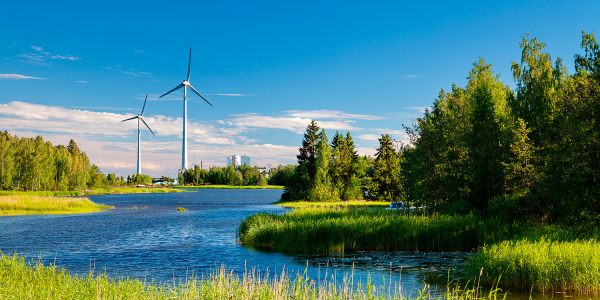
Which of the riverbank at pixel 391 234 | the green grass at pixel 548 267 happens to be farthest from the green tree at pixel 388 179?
the green grass at pixel 548 267

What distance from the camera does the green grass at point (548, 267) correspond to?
50.8ft

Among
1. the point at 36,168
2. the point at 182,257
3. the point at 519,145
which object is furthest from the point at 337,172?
the point at 36,168

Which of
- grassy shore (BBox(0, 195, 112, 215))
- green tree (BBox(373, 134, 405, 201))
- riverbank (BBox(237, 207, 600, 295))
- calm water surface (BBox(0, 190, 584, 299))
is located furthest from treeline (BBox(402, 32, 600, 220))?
grassy shore (BBox(0, 195, 112, 215))

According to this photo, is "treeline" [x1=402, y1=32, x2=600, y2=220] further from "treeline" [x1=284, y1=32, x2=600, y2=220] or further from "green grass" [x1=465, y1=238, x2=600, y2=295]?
"green grass" [x1=465, y1=238, x2=600, y2=295]

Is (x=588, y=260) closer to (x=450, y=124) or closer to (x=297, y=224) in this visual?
(x=297, y=224)

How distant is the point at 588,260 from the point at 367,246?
13683 millimetres

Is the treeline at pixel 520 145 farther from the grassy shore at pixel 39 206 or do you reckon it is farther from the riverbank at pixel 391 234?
the grassy shore at pixel 39 206

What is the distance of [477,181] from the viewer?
35812 mm

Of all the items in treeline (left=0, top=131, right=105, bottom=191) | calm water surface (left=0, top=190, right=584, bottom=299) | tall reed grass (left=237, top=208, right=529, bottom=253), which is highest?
treeline (left=0, top=131, right=105, bottom=191)

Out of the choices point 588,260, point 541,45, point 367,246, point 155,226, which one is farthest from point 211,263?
point 541,45

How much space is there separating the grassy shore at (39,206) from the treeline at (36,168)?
56010mm

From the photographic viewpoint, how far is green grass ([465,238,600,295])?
1548 centimetres

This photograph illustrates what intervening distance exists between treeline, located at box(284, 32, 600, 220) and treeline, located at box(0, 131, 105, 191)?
344 ft

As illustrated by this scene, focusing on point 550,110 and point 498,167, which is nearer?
point 550,110
